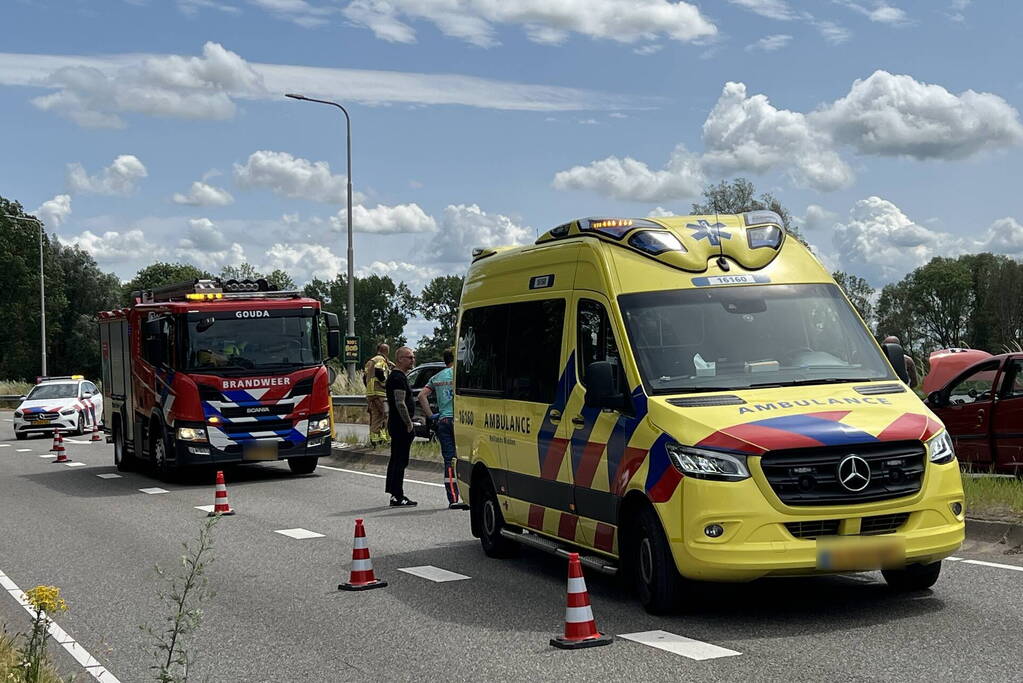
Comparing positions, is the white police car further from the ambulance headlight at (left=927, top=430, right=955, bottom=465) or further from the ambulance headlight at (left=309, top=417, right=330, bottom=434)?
the ambulance headlight at (left=927, top=430, right=955, bottom=465)

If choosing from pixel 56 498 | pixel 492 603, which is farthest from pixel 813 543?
pixel 56 498

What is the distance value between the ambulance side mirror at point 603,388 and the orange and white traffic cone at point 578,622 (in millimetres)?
1367

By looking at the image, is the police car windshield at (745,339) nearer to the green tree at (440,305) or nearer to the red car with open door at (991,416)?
the red car with open door at (991,416)

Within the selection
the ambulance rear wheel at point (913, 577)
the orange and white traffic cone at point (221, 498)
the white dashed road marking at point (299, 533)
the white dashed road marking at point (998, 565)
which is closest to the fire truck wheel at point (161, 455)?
the orange and white traffic cone at point (221, 498)

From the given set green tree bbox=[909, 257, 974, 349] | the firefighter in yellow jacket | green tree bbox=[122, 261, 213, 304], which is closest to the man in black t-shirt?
the firefighter in yellow jacket

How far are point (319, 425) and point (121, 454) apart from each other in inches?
191

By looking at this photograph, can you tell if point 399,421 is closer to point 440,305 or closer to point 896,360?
point 896,360

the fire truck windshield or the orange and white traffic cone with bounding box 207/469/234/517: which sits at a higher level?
the fire truck windshield

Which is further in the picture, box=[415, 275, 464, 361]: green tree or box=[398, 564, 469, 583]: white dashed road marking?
box=[415, 275, 464, 361]: green tree

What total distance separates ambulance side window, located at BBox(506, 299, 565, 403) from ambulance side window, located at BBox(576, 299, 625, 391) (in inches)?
13.0

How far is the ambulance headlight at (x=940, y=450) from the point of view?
8.12m

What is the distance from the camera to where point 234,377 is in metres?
19.8

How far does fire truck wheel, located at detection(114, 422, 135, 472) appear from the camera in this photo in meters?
23.2

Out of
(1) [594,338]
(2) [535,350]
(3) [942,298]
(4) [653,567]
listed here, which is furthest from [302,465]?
(3) [942,298]
